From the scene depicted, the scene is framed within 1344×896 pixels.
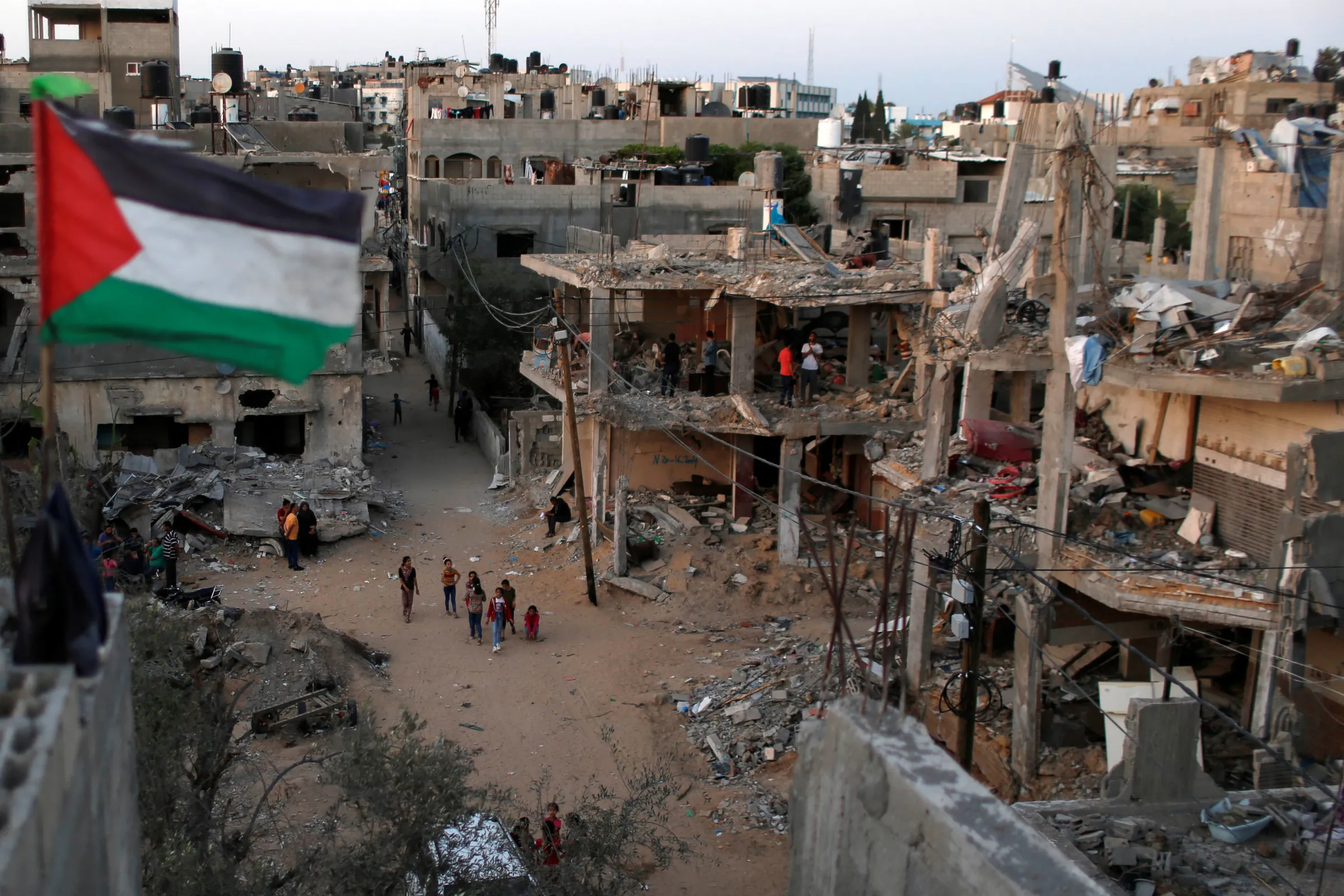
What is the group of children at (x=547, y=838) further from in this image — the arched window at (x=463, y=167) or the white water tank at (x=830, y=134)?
the white water tank at (x=830, y=134)

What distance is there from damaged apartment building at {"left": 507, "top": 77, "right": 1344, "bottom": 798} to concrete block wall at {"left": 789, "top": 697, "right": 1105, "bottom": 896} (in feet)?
16.3

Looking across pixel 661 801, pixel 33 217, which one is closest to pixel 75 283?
pixel 661 801

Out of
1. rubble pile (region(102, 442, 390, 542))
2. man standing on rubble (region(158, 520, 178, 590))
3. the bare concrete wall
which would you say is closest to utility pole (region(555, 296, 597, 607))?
rubble pile (region(102, 442, 390, 542))

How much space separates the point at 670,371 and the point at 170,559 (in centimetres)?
995

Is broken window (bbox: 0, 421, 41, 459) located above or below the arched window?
below

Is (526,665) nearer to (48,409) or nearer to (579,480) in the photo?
(579,480)

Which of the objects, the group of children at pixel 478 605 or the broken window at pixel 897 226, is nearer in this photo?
the group of children at pixel 478 605

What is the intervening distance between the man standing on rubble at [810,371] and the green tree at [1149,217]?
25.1 meters

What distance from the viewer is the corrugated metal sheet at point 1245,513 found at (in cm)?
1492

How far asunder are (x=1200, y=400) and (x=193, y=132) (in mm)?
26826

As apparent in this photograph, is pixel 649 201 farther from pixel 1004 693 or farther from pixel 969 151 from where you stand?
pixel 1004 693

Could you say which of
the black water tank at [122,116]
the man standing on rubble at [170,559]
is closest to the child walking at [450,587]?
the man standing on rubble at [170,559]

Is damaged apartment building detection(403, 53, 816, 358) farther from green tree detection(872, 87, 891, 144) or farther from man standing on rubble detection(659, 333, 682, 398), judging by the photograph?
green tree detection(872, 87, 891, 144)

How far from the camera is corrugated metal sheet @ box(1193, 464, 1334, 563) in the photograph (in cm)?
1492
